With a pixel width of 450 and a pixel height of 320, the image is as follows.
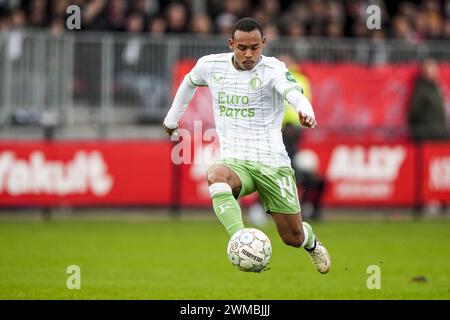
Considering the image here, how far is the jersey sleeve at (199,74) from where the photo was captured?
10695mm

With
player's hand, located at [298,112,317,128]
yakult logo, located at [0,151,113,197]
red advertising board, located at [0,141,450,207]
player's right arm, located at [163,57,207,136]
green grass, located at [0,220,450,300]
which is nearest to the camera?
player's hand, located at [298,112,317,128]

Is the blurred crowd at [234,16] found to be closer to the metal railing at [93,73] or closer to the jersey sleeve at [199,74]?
the metal railing at [93,73]

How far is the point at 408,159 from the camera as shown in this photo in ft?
69.9

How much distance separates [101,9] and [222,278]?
409 inches

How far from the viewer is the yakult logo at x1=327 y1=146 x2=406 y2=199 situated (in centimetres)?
2095

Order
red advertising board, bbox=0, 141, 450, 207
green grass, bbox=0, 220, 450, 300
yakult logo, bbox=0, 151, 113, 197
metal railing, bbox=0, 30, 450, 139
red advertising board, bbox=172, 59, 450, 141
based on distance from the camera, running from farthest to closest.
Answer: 1. red advertising board, bbox=172, 59, 450, 141
2. metal railing, bbox=0, 30, 450, 139
3. red advertising board, bbox=0, 141, 450, 207
4. yakult logo, bbox=0, 151, 113, 197
5. green grass, bbox=0, 220, 450, 300

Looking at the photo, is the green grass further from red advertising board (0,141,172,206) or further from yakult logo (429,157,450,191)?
yakult logo (429,157,450,191)

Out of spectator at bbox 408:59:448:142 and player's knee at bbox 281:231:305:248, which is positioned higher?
spectator at bbox 408:59:448:142

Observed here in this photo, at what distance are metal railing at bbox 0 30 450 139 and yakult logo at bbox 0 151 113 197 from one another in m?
1.06

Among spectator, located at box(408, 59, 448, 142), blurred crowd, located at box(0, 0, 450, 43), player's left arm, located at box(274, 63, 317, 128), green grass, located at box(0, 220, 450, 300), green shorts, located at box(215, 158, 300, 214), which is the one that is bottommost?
green grass, located at box(0, 220, 450, 300)

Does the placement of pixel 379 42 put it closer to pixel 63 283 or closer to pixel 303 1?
pixel 303 1

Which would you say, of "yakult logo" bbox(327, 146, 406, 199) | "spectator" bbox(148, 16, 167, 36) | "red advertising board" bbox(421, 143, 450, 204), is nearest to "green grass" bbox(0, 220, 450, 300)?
"yakult logo" bbox(327, 146, 406, 199)

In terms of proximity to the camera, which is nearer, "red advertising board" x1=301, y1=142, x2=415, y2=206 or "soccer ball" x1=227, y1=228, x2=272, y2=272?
"soccer ball" x1=227, y1=228, x2=272, y2=272

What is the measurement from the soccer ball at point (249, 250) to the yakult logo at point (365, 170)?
37.8 ft
